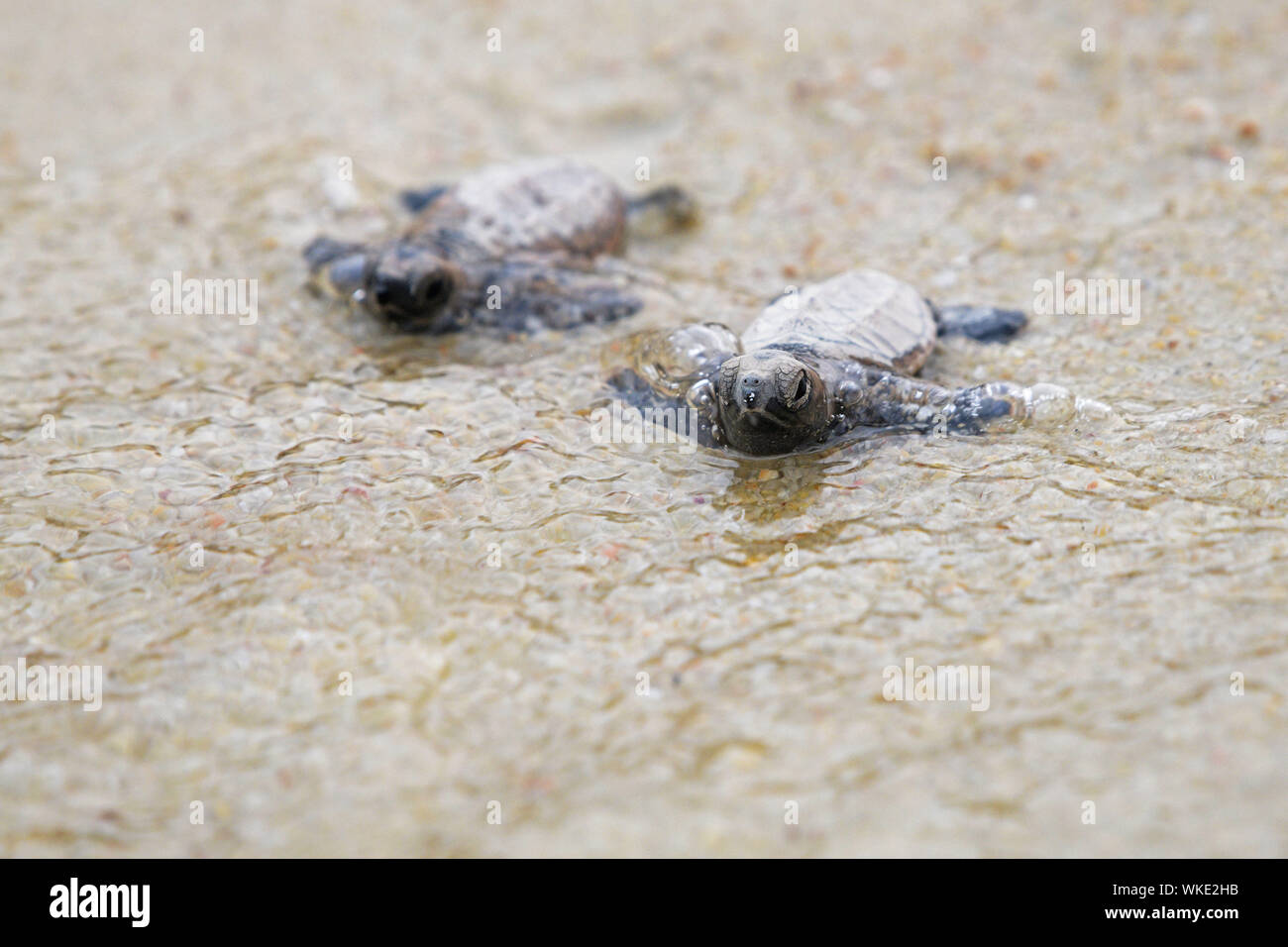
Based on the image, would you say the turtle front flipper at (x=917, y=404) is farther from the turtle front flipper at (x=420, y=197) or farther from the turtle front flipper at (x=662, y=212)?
the turtle front flipper at (x=420, y=197)

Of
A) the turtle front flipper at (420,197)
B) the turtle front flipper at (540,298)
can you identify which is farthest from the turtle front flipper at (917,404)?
the turtle front flipper at (420,197)

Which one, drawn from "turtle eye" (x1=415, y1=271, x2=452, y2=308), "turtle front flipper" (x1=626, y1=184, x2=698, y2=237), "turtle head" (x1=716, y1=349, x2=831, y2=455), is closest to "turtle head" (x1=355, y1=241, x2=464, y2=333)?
"turtle eye" (x1=415, y1=271, x2=452, y2=308)

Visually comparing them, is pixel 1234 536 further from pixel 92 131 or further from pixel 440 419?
pixel 92 131

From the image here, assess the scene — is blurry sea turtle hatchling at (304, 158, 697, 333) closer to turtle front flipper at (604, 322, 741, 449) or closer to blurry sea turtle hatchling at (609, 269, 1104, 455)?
turtle front flipper at (604, 322, 741, 449)

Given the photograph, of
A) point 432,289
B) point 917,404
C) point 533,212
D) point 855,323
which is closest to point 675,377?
point 855,323

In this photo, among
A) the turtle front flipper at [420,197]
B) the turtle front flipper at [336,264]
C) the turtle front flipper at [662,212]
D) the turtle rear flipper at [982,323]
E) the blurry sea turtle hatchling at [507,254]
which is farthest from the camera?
the turtle front flipper at [420,197]

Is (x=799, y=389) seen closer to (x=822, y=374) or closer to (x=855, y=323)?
(x=822, y=374)
